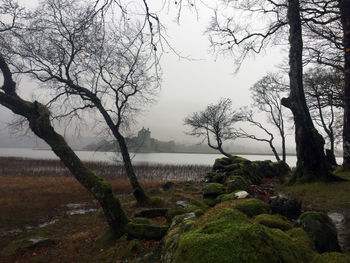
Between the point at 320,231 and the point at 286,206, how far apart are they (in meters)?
1.66

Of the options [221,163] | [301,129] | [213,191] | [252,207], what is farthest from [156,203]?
[301,129]

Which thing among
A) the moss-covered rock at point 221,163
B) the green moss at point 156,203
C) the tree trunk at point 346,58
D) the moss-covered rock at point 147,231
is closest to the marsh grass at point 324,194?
the tree trunk at point 346,58

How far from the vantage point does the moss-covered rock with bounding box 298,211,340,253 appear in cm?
273

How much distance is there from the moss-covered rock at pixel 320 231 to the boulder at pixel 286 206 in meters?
1.30

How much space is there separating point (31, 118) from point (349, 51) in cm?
1176

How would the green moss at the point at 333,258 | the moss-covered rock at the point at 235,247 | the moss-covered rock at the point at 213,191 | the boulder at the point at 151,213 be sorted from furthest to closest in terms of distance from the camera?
the moss-covered rock at the point at 213,191
the boulder at the point at 151,213
the green moss at the point at 333,258
the moss-covered rock at the point at 235,247

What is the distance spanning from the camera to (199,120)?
25.9m

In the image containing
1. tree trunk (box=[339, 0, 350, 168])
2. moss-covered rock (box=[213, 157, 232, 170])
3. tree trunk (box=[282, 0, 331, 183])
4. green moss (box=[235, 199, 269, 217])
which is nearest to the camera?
green moss (box=[235, 199, 269, 217])

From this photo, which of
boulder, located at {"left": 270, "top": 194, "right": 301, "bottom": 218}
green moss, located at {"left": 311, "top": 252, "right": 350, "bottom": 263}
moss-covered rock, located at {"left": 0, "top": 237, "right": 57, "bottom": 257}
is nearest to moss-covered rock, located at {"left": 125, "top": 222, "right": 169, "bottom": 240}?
Result: boulder, located at {"left": 270, "top": 194, "right": 301, "bottom": 218}

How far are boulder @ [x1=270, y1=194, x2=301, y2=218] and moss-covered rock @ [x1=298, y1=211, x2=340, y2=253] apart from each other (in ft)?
4.28

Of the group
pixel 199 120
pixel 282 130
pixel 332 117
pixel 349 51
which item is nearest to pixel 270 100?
pixel 282 130

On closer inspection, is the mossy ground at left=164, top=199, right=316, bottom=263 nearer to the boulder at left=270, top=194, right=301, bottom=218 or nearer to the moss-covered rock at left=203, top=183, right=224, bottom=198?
the boulder at left=270, top=194, right=301, bottom=218

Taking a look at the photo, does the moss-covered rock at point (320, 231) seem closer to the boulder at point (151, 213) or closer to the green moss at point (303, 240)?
the green moss at point (303, 240)

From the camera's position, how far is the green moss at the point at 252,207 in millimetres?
3991
